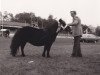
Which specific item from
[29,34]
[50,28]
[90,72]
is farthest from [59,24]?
[90,72]

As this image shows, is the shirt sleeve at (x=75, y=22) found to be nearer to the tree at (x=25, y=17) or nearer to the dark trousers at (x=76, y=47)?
the dark trousers at (x=76, y=47)

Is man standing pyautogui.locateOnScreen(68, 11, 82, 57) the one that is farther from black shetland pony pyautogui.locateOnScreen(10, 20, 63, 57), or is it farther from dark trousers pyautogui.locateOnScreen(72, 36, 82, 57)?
black shetland pony pyautogui.locateOnScreen(10, 20, 63, 57)

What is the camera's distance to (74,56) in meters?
13.6

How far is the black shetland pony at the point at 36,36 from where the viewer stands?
507 inches

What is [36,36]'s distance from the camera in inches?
520

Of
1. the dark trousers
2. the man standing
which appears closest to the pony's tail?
the man standing

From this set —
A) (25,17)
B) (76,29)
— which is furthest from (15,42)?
(25,17)

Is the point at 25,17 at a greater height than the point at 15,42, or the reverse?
the point at 25,17

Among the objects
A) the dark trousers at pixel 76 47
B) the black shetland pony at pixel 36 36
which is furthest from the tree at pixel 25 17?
the black shetland pony at pixel 36 36

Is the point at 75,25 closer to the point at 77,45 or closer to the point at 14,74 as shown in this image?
the point at 77,45

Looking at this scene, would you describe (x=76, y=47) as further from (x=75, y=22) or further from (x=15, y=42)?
(x=15, y=42)

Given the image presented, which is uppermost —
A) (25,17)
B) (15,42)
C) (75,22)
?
(25,17)

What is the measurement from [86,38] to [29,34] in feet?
100

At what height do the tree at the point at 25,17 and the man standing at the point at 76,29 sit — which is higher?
the tree at the point at 25,17
